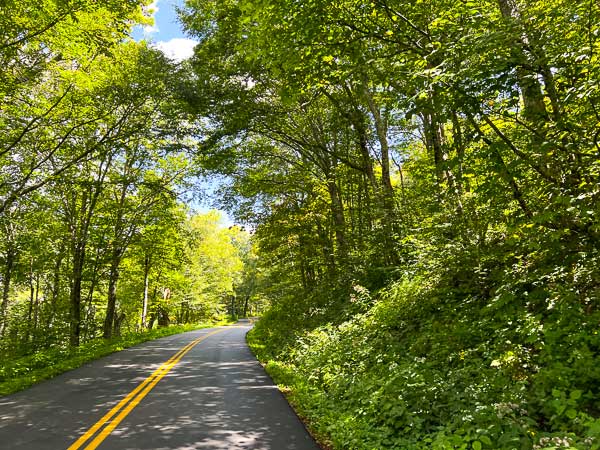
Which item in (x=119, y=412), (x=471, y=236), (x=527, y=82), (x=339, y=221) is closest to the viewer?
(x=527, y=82)

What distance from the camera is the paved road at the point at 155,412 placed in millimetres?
5347

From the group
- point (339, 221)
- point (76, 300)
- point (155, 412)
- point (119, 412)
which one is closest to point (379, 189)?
point (339, 221)

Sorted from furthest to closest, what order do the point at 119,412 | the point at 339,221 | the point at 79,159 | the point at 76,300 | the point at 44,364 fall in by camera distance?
the point at 76,300 → the point at 339,221 → the point at 79,159 → the point at 44,364 → the point at 119,412

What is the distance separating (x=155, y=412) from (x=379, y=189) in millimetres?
9378

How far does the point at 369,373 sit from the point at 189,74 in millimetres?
12003

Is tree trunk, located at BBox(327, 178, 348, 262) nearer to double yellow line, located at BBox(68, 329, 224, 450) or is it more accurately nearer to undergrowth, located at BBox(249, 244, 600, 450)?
undergrowth, located at BBox(249, 244, 600, 450)

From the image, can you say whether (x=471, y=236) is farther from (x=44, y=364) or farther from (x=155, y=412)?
(x=44, y=364)

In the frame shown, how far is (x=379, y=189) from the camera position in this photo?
44.0ft

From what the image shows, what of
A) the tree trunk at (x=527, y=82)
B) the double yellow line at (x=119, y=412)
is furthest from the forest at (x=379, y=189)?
the double yellow line at (x=119, y=412)

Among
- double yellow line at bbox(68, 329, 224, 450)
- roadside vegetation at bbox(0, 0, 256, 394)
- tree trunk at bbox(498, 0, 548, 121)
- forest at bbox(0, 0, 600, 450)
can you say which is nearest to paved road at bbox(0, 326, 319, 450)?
double yellow line at bbox(68, 329, 224, 450)

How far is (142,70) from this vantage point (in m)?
14.2

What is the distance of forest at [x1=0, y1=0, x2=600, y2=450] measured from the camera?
455 cm

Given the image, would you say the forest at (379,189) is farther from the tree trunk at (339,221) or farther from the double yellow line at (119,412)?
the double yellow line at (119,412)

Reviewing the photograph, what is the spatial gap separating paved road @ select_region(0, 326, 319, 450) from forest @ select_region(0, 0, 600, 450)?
0.73 m
